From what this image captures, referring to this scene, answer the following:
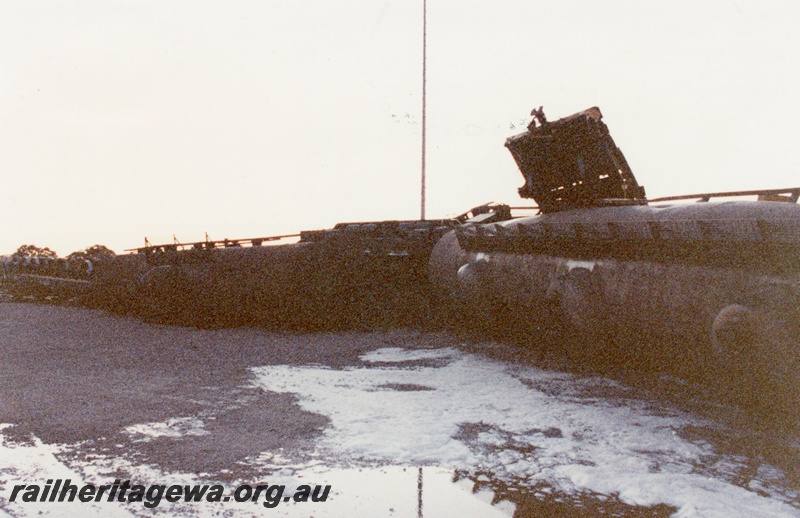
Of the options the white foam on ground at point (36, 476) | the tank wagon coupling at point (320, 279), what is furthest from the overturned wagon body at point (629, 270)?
the white foam on ground at point (36, 476)

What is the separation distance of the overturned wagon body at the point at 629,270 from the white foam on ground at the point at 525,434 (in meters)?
0.90

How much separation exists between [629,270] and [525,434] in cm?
333

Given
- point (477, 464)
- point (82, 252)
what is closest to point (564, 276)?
point (477, 464)

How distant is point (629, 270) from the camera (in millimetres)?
9031

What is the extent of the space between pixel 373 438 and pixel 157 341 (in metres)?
8.53

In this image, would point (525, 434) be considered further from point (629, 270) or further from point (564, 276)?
point (564, 276)

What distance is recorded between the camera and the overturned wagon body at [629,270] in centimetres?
702

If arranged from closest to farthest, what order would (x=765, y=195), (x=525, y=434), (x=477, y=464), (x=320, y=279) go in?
(x=477, y=464), (x=525, y=434), (x=765, y=195), (x=320, y=279)

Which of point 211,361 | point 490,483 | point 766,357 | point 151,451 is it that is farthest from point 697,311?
point 211,361

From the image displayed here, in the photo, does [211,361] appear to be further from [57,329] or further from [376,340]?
[57,329]

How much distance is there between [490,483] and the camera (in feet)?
17.5

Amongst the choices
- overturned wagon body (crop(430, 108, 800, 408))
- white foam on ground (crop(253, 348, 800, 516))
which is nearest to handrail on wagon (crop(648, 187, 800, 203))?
overturned wagon body (crop(430, 108, 800, 408))

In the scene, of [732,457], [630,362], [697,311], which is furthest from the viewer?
[630,362]

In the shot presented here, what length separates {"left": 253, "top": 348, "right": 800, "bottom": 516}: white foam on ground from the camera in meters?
5.21
